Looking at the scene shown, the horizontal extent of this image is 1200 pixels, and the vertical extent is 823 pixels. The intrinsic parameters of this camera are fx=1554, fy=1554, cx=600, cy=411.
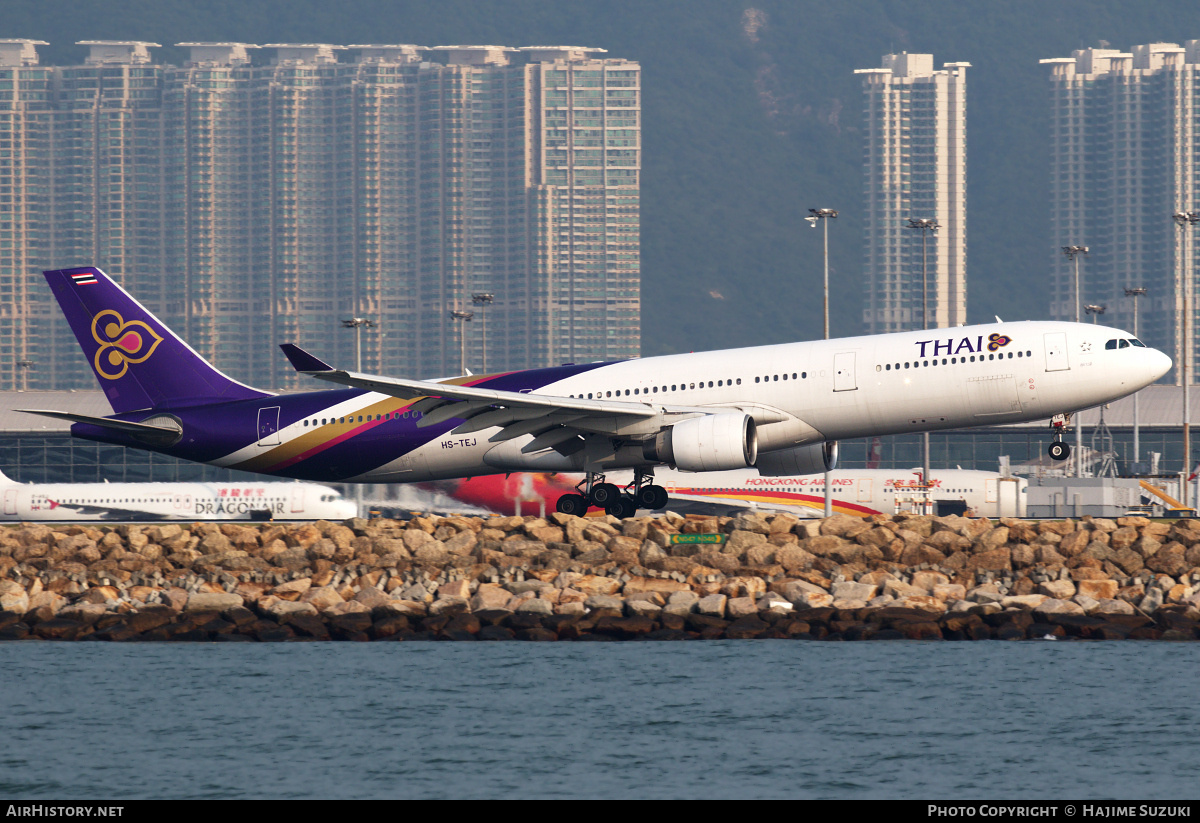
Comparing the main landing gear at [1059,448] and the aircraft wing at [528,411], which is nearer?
the aircraft wing at [528,411]

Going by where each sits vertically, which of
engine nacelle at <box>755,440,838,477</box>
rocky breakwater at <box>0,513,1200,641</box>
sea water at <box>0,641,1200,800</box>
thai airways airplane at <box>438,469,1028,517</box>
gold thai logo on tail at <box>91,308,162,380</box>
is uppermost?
gold thai logo on tail at <box>91,308,162,380</box>

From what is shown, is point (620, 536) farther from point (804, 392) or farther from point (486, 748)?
point (486, 748)

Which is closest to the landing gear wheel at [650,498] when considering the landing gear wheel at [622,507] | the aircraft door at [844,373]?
the landing gear wheel at [622,507]

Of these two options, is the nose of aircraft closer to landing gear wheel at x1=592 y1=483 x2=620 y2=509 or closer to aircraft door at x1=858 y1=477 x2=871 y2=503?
landing gear wheel at x1=592 y1=483 x2=620 y2=509

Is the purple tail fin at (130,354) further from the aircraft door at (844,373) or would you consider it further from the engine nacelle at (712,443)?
the aircraft door at (844,373)

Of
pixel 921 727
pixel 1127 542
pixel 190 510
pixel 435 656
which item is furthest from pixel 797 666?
pixel 190 510

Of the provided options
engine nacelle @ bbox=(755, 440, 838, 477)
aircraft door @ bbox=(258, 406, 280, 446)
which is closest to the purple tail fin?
aircraft door @ bbox=(258, 406, 280, 446)

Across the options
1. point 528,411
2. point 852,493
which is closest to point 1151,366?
point 528,411
